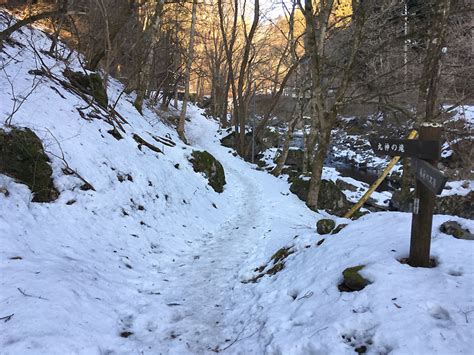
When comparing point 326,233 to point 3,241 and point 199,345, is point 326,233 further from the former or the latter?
point 3,241

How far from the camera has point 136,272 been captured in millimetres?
5492

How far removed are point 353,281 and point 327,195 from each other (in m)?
11.8

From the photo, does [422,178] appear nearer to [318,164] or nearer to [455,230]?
[455,230]

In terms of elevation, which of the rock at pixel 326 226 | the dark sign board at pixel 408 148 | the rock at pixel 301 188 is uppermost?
the dark sign board at pixel 408 148

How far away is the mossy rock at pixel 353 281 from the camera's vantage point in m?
3.76

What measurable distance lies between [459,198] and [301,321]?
1348cm

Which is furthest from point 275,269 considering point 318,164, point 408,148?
point 318,164

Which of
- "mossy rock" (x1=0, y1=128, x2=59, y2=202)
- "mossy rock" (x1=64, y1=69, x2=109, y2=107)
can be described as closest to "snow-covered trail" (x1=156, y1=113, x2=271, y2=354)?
"mossy rock" (x1=0, y1=128, x2=59, y2=202)

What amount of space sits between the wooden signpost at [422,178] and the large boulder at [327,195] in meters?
10.8

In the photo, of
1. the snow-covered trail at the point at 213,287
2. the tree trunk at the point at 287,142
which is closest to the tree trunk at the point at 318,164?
the snow-covered trail at the point at 213,287

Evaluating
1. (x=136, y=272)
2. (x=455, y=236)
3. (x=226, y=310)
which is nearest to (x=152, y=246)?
(x=136, y=272)

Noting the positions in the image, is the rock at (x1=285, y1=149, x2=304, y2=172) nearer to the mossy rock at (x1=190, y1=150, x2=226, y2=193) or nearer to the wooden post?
the mossy rock at (x1=190, y1=150, x2=226, y2=193)

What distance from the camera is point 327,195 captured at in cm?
1530

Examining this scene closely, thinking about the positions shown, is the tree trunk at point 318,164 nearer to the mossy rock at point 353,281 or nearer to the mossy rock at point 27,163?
the mossy rock at point 353,281
